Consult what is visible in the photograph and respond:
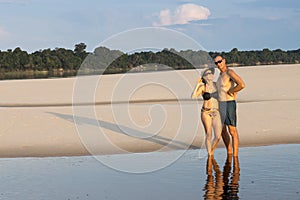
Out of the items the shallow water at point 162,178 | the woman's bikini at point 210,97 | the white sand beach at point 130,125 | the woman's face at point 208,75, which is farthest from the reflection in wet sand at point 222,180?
the white sand beach at point 130,125

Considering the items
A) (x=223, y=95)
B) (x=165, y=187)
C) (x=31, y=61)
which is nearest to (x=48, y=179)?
(x=165, y=187)

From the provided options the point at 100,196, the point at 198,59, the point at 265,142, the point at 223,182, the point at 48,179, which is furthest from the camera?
the point at 265,142

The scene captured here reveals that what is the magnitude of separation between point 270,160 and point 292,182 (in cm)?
206

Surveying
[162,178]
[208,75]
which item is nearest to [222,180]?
[162,178]

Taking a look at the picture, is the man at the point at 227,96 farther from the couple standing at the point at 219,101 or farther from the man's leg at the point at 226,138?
the man's leg at the point at 226,138

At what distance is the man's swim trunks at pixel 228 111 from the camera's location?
36.1 feet

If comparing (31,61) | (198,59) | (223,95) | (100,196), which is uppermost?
(31,61)

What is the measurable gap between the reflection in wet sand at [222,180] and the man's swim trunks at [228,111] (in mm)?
812

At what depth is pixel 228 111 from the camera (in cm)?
1100

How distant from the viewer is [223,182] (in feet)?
30.0

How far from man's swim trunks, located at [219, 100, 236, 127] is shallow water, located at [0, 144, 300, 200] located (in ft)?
2.77

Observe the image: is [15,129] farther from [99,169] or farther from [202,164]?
[202,164]

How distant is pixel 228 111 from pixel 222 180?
2081 mm

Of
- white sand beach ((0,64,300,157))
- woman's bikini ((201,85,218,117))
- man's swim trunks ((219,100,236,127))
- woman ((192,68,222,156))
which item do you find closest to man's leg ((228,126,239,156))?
man's swim trunks ((219,100,236,127))
